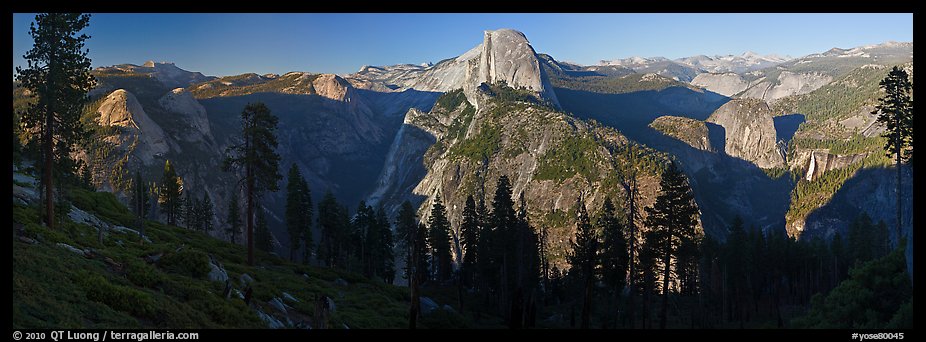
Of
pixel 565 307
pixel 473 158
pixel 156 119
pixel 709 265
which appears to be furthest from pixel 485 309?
pixel 156 119

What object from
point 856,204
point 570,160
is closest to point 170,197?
point 570,160

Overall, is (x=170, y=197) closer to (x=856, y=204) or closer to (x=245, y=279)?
(x=245, y=279)

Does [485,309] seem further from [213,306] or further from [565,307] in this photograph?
[213,306]

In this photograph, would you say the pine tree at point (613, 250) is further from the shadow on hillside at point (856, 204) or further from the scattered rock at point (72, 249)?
the shadow on hillside at point (856, 204)

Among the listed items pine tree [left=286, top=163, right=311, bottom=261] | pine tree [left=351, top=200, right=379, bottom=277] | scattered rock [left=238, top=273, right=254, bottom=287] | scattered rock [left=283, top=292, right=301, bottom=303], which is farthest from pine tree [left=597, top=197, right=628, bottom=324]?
pine tree [left=286, top=163, right=311, bottom=261]

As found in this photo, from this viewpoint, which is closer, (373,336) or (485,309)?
(373,336)

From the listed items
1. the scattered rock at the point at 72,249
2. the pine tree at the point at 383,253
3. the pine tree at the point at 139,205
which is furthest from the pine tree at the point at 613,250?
the scattered rock at the point at 72,249
